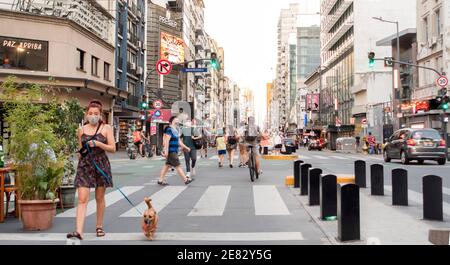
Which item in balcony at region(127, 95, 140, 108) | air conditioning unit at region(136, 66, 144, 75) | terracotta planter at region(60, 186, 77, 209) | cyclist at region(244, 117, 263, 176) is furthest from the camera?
air conditioning unit at region(136, 66, 144, 75)

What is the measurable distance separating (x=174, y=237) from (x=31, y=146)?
2.60 meters

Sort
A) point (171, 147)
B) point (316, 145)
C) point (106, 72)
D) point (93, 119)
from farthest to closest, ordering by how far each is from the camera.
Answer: point (316, 145)
point (106, 72)
point (171, 147)
point (93, 119)

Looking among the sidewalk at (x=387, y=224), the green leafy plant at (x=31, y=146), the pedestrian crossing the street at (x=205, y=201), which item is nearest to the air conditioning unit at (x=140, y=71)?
the pedestrian crossing the street at (x=205, y=201)

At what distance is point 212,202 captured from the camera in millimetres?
10039

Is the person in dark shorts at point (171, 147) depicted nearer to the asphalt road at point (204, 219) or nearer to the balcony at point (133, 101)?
the asphalt road at point (204, 219)

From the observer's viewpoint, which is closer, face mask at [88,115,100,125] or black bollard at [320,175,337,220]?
face mask at [88,115,100,125]

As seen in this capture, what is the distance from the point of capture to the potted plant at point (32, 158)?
7.16 meters

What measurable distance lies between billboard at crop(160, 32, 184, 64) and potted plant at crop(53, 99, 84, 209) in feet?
166

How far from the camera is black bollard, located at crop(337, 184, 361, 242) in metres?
6.09

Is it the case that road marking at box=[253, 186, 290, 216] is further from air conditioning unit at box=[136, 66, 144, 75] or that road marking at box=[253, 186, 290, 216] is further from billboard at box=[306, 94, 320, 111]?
billboard at box=[306, 94, 320, 111]

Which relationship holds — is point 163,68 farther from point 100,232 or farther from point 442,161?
point 100,232

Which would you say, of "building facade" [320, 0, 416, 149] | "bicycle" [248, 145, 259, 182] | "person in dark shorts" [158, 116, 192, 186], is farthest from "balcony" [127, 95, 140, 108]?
"person in dark shorts" [158, 116, 192, 186]

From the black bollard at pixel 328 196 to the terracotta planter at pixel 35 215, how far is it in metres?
3.94

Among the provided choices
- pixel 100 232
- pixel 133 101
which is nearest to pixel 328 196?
pixel 100 232
